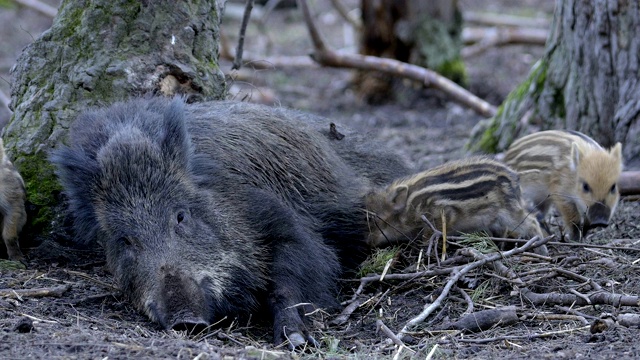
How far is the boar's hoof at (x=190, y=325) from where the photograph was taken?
4035 millimetres

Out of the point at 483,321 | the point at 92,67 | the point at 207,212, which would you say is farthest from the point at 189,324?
the point at 92,67

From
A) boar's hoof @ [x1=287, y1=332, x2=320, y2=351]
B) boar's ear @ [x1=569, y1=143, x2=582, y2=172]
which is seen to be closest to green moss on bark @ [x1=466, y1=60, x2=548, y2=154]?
boar's ear @ [x1=569, y1=143, x2=582, y2=172]

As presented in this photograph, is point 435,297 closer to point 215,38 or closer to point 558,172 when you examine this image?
point 558,172

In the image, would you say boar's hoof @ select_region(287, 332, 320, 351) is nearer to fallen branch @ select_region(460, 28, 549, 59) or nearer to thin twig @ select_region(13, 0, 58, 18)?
fallen branch @ select_region(460, 28, 549, 59)

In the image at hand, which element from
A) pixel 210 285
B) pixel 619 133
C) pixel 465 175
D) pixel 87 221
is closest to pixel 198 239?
pixel 210 285

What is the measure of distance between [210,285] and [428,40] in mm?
8255

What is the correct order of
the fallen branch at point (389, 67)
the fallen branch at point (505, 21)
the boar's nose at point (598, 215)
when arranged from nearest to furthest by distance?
1. the boar's nose at point (598, 215)
2. the fallen branch at point (389, 67)
3. the fallen branch at point (505, 21)

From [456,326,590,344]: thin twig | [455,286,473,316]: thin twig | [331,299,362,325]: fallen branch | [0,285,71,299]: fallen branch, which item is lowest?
Answer: [331,299,362,325]: fallen branch

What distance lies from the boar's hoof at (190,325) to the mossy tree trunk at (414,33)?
335 inches

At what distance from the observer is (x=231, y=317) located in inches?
182

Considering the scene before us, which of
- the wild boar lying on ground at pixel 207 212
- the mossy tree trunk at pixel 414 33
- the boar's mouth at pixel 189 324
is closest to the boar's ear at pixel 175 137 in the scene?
the wild boar lying on ground at pixel 207 212

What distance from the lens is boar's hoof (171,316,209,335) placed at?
4035 millimetres

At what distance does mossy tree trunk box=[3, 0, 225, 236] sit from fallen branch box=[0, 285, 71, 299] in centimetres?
→ 87

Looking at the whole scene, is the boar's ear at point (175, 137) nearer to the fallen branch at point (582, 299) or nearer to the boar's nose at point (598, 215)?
the fallen branch at point (582, 299)
